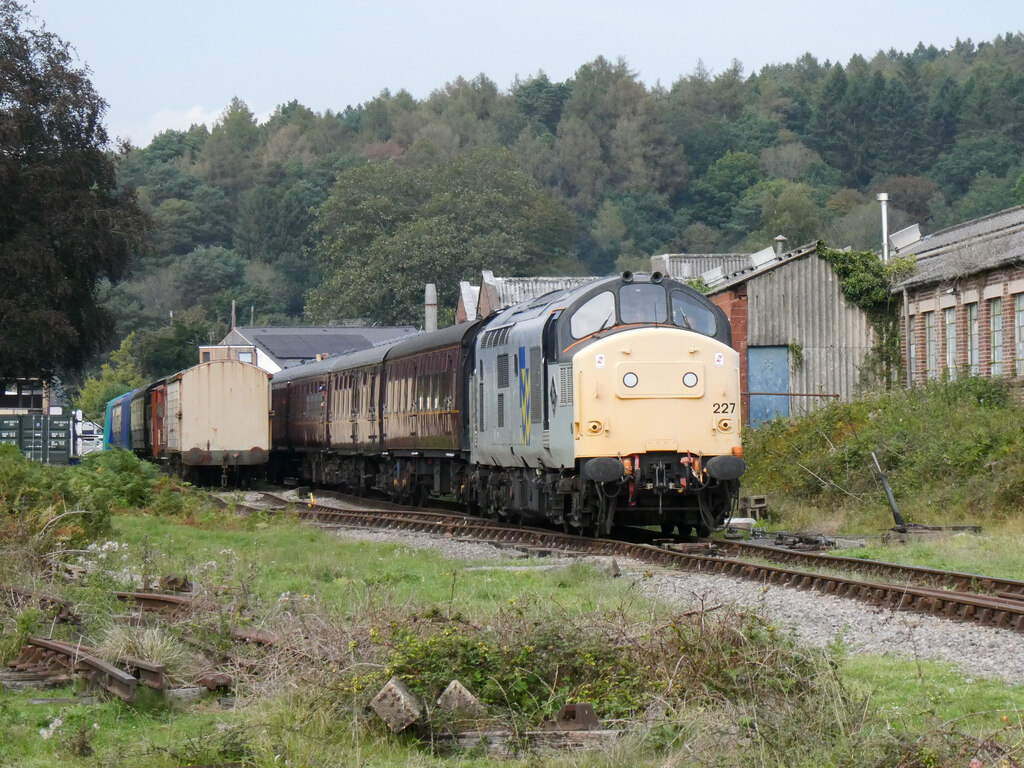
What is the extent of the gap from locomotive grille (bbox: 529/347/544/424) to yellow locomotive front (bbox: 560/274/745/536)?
88cm

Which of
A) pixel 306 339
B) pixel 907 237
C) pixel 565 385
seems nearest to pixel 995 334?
pixel 565 385

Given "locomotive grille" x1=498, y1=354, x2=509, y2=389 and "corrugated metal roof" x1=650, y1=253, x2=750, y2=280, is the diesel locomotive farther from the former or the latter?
"corrugated metal roof" x1=650, y1=253, x2=750, y2=280

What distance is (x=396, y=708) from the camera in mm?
7137

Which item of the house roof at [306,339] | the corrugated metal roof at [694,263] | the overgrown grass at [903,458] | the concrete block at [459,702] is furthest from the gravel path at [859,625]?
the house roof at [306,339]

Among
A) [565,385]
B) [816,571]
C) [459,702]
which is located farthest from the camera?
[565,385]

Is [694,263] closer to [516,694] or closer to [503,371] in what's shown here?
[503,371]

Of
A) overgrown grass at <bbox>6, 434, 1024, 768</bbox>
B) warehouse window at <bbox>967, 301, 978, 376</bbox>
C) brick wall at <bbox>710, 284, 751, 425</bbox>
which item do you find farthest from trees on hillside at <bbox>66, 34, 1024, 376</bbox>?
overgrown grass at <bbox>6, 434, 1024, 768</bbox>

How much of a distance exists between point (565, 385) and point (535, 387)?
1.18m

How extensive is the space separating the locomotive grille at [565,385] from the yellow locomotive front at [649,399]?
0.29 ft

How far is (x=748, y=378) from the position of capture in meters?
33.4

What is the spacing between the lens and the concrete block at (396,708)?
23.3ft

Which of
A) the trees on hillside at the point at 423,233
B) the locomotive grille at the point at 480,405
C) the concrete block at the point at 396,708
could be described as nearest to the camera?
the concrete block at the point at 396,708

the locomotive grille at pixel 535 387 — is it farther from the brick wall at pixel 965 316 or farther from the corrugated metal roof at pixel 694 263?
the corrugated metal roof at pixel 694 263

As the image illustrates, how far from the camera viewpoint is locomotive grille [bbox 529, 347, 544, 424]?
62.6ft
